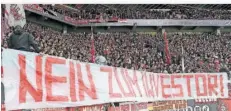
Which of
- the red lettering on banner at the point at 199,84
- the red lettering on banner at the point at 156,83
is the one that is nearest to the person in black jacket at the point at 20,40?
the red lettering on banner at the point at 156,83

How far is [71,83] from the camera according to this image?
247 inches

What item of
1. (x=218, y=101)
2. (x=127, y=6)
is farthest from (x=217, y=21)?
(x=218, y=101)

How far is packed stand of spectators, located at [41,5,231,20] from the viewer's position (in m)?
31.6

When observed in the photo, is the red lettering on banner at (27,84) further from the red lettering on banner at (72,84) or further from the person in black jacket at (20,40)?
the red lettering on banner at (72,84)

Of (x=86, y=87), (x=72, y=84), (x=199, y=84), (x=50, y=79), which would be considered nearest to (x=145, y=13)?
(x=199, y=84)

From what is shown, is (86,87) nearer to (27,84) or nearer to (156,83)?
(27,84)

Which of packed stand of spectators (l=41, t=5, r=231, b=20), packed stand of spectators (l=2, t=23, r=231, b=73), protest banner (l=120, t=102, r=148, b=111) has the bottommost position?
protest banner (l=120, t=102, r=148, b=111)

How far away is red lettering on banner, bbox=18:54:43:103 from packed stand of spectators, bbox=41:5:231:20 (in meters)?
22.7

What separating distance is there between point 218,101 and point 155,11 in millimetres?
25432

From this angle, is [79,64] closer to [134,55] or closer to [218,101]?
[218,101]

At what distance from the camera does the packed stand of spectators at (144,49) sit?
67.3 ft

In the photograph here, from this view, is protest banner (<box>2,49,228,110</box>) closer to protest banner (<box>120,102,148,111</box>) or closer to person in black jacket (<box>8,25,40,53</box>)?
protest banner (<box>120,102,148,111</box>)

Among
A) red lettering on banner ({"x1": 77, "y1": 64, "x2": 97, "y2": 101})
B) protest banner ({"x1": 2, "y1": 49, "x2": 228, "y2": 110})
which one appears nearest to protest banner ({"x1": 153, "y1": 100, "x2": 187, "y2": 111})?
protest banner ({"x1": 2, "y1": 49, "x2": 228, "y2": 110})

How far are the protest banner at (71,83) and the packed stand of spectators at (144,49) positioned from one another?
8453mm
